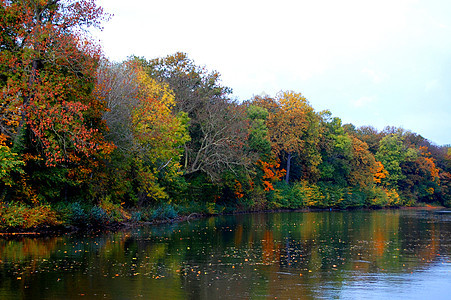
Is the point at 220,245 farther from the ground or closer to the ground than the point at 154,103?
closer to the ground

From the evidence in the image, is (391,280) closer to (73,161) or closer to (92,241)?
(92,241)

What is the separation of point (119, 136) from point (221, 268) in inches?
698

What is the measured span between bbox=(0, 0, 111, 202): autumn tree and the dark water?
4539mm

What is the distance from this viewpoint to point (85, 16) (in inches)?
1081

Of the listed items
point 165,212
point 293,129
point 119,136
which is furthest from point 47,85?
point 293,129

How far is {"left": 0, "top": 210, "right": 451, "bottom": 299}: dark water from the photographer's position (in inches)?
516

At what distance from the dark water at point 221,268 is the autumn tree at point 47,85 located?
4.54 m

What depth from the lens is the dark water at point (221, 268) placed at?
13.1m

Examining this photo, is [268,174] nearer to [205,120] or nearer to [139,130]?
[205,120]

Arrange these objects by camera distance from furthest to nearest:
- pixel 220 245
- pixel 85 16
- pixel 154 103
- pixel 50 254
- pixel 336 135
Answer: pixel 336 135, pixel 154 103, pixel 85 16, pixel 220 245, pixel 50 254

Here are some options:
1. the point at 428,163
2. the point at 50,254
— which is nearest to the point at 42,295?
the point at 50,254

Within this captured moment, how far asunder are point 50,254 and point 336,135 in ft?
211

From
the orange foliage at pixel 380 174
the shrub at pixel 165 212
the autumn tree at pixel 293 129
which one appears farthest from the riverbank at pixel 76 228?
the orange foliage at pixel 380 174

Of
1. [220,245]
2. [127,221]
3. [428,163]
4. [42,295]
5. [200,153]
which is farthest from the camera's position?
[428,163]
